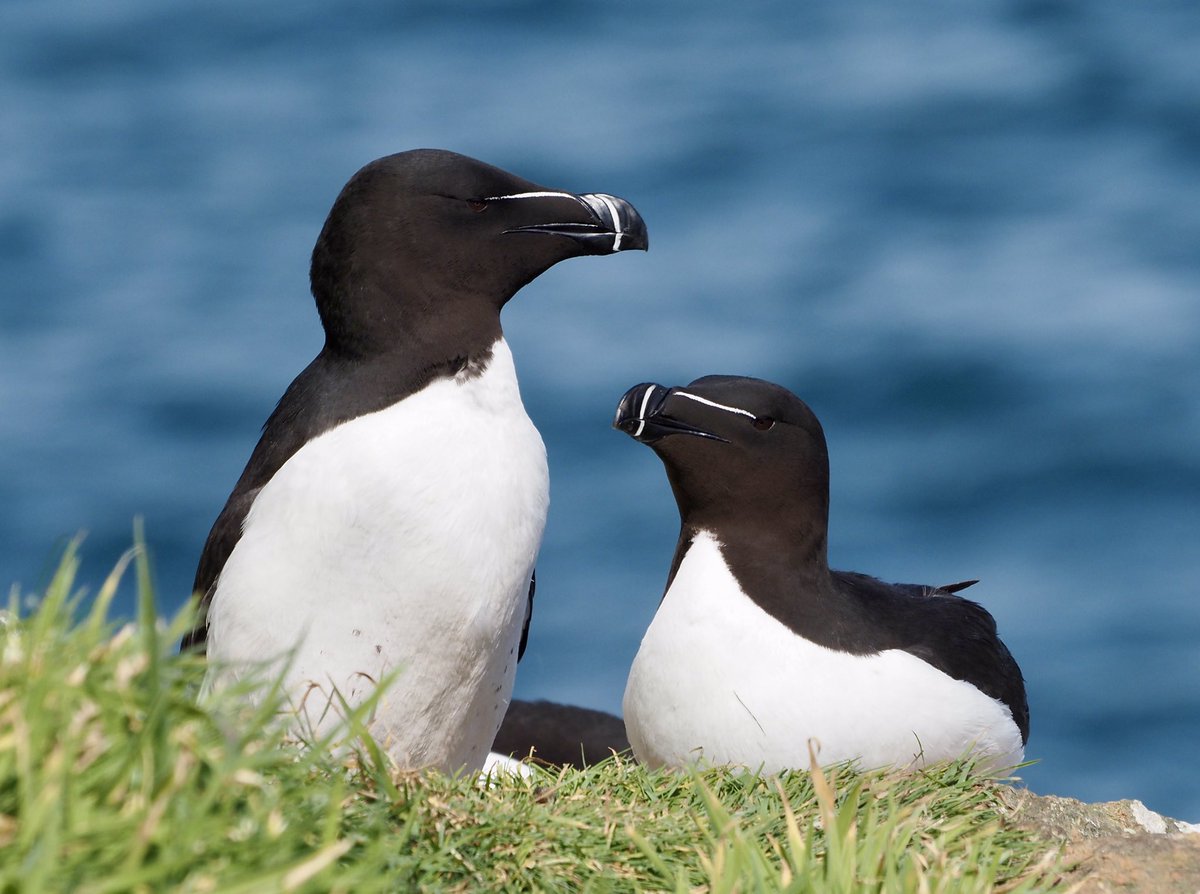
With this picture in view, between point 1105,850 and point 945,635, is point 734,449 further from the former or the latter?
point 1105,850

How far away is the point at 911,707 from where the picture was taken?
219 inches

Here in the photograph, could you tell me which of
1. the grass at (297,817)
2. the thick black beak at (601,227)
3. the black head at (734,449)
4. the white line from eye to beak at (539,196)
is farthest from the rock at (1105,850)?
the white line from eye to beak at (539,196)

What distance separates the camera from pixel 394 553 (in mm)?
5020

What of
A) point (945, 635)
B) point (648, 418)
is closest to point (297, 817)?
point (648, 418)

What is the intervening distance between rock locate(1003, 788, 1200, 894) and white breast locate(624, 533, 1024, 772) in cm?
40

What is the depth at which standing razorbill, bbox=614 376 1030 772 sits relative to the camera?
547cm

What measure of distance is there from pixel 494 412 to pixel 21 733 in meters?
2.71

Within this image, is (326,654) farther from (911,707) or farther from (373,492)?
(911,707)

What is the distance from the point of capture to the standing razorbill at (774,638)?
215 inches

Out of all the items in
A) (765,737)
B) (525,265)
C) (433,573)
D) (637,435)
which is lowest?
(765,737)

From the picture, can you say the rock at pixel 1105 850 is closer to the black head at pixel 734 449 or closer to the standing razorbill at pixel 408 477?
the black head at pixel 734 449

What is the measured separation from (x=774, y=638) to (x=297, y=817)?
2.88 m

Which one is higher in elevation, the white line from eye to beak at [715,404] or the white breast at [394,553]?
the white line from eye to beak at [715,404]

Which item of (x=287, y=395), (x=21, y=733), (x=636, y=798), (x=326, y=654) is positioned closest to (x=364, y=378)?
(x=287, y=395)
